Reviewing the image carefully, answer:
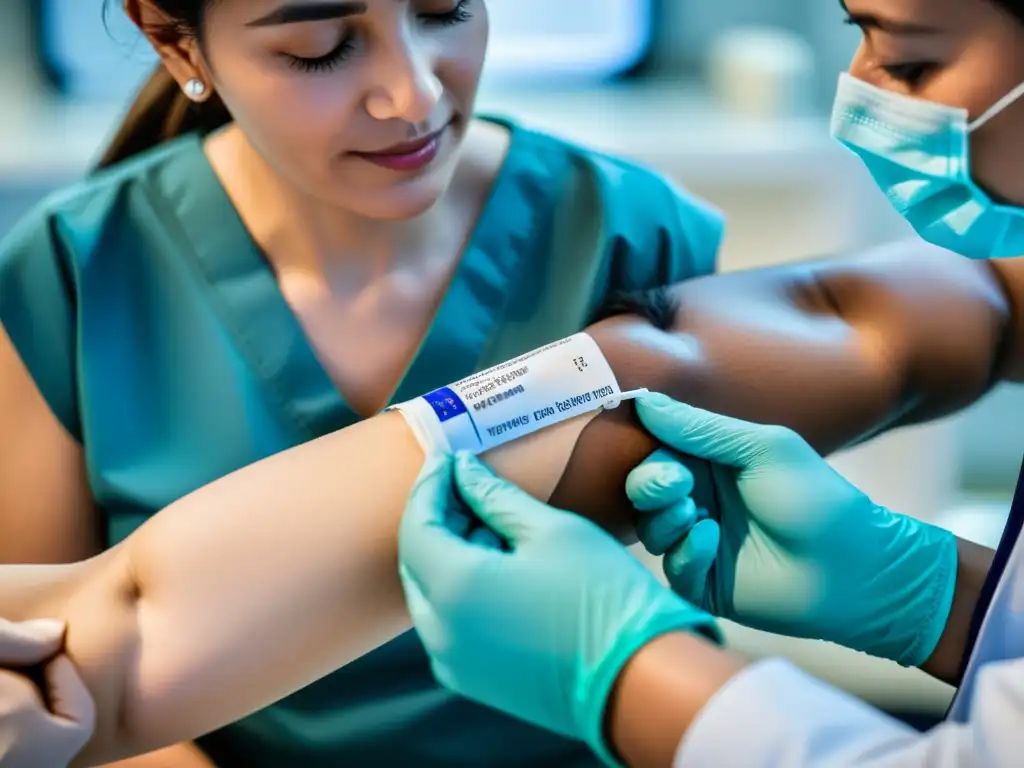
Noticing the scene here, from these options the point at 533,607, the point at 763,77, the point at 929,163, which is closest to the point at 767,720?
the point at 533,607

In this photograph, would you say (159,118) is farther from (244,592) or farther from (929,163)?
(929,163)

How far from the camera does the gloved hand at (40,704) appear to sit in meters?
0.68

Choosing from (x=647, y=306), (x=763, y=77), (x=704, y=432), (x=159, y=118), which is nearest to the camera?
(x=704, y=432)

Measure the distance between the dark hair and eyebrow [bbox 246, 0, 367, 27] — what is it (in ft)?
0.96

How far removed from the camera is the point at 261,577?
769 millimetres

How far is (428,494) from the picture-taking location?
717mm

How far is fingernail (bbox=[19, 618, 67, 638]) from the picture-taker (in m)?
0.74

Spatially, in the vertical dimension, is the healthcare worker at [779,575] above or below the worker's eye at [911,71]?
below

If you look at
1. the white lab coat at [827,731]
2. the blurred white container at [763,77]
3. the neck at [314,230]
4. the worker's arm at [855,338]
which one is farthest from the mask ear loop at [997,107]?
the blurred white container at [763,77]

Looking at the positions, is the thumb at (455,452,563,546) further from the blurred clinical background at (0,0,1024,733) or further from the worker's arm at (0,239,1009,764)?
the blurred clinical background at (0,0,1024,733)

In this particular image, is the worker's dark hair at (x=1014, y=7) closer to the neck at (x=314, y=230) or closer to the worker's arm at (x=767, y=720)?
the worker's arm at (x=767, y=720)

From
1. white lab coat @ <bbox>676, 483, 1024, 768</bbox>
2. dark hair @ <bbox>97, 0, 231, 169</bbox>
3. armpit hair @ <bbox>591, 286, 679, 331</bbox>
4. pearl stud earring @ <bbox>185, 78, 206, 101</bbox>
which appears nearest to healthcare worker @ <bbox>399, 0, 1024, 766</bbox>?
white lab coat @ <bbox>676, 483, 1024, 768</bbox>

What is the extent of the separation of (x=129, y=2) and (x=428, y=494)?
47cm

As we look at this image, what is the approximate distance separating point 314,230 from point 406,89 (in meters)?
0.21
